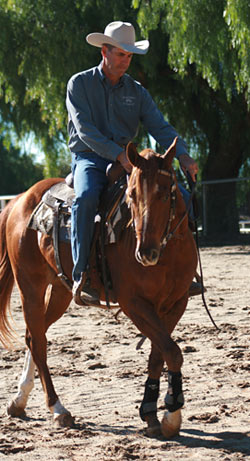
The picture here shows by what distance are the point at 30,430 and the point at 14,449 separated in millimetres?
478

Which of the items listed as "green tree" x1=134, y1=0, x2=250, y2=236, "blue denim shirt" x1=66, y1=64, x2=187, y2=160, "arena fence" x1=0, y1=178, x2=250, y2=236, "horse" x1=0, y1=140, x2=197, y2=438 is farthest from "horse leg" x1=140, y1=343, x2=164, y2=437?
"arena fence" x1=0, y1=178, x2=250, y2=236

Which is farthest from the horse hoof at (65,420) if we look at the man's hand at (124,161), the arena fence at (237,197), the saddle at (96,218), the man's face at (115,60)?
the arena fence at (237,197)

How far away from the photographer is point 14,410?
4988 mm

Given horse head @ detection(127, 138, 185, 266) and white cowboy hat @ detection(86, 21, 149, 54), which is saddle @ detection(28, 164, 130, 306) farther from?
white cowboy hat @ detection(86, 21, 149, 54)

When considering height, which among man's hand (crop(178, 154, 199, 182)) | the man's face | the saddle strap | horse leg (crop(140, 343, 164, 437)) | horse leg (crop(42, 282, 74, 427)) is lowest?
horse leg (crop(140, 343, 164, 437))

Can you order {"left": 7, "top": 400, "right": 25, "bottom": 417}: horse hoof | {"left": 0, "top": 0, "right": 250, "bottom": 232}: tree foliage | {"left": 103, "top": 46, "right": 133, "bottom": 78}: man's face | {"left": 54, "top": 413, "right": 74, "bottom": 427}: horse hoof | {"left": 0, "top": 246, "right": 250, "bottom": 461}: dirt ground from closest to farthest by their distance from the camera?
1. {"left": 0, "top": 246, "right": 250, "bottom": 461}: dirt ground
2. {"left": 54, "top": 413, "right": 74, "bottom": 427}: horse hoof
3. {"left": 103, "top": 46, "right": 133, "bottom": 78}: man's face
4. {"left": 7, "top": 400, "right": 25, "bottom": 417}: horse hoof
5. {"left": 0, "top": 0, "right": 250, "bottom": 232}: tree foliage

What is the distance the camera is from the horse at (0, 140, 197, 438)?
3.99 metres

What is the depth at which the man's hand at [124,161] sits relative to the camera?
4.34 m

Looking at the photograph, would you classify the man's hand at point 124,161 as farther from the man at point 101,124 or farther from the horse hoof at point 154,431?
the horse hoof at point 154,431

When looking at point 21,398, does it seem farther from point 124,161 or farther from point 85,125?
point 85,125

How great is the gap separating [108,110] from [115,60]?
1.18ft

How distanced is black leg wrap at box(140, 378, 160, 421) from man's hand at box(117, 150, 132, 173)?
1404 millimetres

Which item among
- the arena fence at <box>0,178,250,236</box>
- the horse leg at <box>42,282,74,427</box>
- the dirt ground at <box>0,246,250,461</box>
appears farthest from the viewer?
the arena fence at <box>0,178,250,236</box>

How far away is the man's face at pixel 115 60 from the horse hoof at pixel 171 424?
2419 mm
